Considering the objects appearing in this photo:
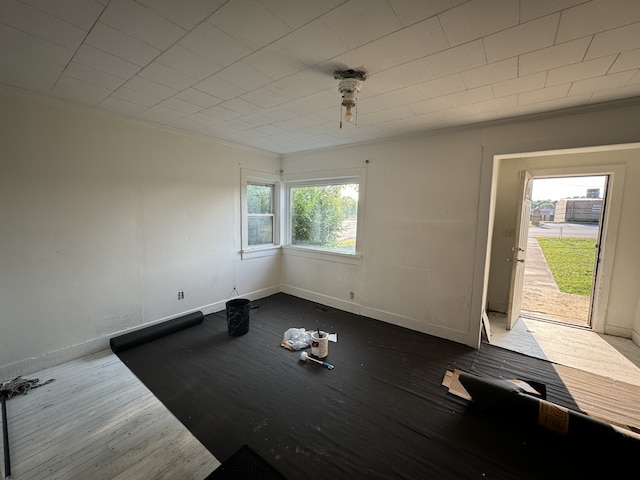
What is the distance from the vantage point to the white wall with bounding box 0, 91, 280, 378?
7.39ft

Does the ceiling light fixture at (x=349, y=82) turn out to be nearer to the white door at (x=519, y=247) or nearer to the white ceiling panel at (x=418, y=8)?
the white ceiling panel at (x=418, y=8)

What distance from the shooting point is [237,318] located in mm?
3105

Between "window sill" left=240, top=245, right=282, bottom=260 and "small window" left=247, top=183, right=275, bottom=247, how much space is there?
0.43 feet

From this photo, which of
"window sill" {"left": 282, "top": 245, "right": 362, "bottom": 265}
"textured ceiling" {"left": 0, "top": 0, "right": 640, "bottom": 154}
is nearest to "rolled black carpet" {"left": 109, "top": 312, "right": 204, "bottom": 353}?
"window sill" {"left": 282, "top": 245, "right": 362, "bottom": 265}

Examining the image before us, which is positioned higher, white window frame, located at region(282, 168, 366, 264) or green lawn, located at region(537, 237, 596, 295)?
white window frame, located at region(282, 168, 366, 264)

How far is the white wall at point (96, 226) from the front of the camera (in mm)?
2252

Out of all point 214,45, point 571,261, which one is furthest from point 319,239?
point 571,261

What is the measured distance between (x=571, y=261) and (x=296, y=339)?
6.89m

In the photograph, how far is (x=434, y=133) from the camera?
3072 mm

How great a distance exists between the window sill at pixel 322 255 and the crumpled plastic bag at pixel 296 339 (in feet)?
4.18

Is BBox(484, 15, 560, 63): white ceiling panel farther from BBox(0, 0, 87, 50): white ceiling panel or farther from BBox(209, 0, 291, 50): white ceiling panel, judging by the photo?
BBox(0, 0, 87, 50): white ceiling panel

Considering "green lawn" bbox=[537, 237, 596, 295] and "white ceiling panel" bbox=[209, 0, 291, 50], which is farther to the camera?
"green lawn" bbox=[537, 237, 596, 295]

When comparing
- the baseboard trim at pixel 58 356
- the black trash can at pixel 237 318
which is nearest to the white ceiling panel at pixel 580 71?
the black trash can at pixel 237 318

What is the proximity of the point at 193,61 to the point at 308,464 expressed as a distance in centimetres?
262
